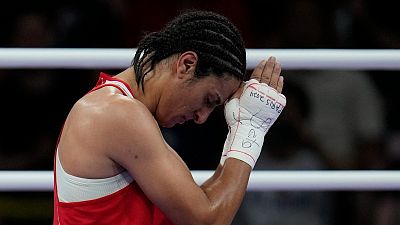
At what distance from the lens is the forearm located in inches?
75.4

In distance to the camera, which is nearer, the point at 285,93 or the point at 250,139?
the point at 250,139

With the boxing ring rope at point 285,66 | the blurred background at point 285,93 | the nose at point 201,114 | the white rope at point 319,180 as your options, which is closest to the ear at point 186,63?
the nose at point 201,114

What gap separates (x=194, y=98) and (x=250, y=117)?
0.15 m

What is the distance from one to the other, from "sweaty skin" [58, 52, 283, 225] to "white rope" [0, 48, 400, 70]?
0.23 metres

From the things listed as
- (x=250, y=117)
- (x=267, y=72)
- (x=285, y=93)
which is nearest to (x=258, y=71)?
(x=267, y=72)

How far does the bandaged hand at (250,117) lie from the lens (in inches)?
79.2

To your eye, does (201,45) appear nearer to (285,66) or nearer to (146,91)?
(146,91)

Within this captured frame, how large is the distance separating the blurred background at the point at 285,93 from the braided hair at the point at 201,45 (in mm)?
1133

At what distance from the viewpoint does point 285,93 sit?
3354mm

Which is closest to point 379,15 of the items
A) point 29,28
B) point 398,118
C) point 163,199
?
point 398,118

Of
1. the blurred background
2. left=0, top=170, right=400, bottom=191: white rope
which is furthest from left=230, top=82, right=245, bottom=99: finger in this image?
the blurred background

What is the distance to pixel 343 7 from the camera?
3.67m

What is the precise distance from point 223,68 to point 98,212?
43 centimetres

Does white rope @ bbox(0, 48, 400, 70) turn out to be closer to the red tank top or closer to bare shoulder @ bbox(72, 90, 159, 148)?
the red tank top
